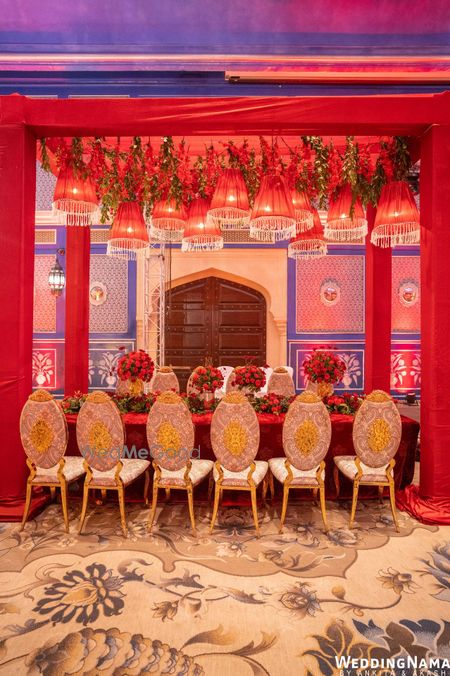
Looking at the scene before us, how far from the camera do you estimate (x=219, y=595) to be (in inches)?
99.8

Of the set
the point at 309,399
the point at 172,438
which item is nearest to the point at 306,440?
the point at 309,399

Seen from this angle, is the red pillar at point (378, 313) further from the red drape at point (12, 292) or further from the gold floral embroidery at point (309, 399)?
the red drape at point (12, 292)

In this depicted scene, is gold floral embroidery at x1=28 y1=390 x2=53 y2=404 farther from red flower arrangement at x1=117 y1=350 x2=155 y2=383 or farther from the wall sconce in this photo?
the wall sconce

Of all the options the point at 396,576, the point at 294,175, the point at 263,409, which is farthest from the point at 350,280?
the point at 396,576

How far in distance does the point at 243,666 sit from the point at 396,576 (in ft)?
4.30

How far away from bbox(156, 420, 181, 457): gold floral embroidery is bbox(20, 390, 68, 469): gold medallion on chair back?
775 millimetres

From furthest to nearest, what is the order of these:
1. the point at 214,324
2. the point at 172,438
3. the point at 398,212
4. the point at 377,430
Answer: the point at 214,324 < the point at 398,212 < the point at 377,430 < the point at 172,438

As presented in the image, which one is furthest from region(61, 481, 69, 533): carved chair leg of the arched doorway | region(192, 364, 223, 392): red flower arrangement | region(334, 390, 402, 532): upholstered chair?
the arched doorway

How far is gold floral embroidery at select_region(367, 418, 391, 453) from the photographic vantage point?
134 inches

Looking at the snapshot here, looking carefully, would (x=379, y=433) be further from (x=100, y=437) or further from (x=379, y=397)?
(x=100, y=437)

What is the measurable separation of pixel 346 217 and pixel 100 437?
3.28 m

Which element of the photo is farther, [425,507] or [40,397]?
[425,507]

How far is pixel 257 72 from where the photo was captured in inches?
165

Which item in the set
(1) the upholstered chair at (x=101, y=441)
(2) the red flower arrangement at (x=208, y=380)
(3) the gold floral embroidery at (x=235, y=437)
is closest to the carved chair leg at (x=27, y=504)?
(1) the upholstered chair at (x=101, y=441)
